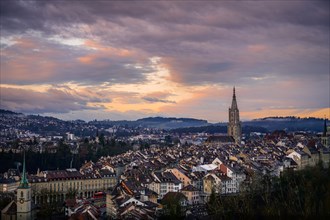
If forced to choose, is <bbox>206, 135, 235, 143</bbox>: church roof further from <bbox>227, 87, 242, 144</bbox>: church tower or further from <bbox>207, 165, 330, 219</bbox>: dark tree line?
<bbox>207, 165, 330, 219</bbox>: dark tree line

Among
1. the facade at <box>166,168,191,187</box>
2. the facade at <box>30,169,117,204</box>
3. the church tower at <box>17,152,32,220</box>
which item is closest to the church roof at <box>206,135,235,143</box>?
the facade at <box>30,169,117,204</box>

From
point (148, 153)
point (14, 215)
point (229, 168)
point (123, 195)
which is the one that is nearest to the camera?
point (14, 215)

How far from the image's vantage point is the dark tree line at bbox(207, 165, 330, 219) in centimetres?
3747

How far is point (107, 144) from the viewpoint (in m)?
96.2

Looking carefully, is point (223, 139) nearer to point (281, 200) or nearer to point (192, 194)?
point (192, 194)

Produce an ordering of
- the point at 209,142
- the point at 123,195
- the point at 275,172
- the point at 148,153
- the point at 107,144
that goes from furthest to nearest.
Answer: the point at 209,142 → the point at 107,144 → the point at 148,153 → the point at 275,172 → the point at 123,195

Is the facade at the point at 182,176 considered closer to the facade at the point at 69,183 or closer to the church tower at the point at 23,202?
the facade at the point at 69,183

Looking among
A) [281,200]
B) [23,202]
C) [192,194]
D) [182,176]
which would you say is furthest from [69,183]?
[281,200]

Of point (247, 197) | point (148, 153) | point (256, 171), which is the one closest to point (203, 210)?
point (247, 197)

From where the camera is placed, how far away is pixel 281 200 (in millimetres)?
44281

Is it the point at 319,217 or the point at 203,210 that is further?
the point at 203,210

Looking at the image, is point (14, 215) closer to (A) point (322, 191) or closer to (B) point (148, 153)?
(A) point (322, 191)

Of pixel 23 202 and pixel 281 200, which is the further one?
pixel 281 200

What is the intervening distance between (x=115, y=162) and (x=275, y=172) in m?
19.0
